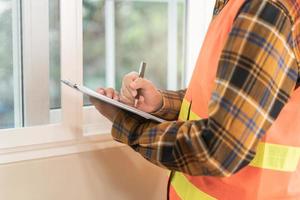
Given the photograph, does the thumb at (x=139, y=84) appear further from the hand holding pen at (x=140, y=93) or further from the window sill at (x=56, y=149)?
the window sill at (x=56, y=149)

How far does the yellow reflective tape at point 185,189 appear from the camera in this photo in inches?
32.6

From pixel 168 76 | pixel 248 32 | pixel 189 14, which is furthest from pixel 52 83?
pixel 248 32

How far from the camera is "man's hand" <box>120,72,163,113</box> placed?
97 cm

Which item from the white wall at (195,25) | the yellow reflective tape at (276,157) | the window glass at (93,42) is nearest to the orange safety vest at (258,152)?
the yellow reflective tape at (276,157)

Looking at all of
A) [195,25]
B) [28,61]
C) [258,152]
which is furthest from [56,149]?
[195,25]

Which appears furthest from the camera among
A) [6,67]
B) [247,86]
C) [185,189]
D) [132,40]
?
[132,40]

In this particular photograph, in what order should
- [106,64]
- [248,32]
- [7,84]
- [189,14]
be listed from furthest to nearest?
[189,14]
[106,64]
[7,84]
[248,32]

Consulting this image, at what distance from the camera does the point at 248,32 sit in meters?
0.62

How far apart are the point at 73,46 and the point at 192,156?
2.07 feet

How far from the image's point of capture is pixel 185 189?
884 mm

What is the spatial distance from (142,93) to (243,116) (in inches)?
16.9

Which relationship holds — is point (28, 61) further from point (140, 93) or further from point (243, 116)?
point (243, 116)

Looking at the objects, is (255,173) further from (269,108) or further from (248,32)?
(248,32)

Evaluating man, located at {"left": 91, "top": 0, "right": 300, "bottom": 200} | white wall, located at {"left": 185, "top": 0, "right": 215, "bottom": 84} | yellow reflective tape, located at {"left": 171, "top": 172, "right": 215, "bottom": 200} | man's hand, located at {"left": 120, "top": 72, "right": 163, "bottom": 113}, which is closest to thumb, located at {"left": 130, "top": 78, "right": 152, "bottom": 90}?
man's hand, located at {"left": 120, "top": 72, "right": 163, "bottom": 113}
